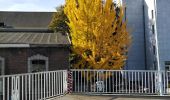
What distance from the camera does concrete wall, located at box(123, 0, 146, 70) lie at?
5153 centimetres

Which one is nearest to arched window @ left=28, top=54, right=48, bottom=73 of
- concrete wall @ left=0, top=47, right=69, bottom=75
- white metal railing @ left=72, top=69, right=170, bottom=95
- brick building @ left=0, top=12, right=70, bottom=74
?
brick building @ left=0, top=12, right=70, bottom=74

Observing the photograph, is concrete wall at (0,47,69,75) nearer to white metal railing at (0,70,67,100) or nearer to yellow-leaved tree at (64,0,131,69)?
yellow-leaved tree at (64,0,131,69)

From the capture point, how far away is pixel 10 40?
22688 mm

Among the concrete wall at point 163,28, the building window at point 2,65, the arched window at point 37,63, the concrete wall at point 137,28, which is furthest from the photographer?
the concrete wall at point 137,28

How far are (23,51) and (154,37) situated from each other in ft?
94.3

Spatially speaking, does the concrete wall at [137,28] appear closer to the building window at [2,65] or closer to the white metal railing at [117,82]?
the building window at [2,65]

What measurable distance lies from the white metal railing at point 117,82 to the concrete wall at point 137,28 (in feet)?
113

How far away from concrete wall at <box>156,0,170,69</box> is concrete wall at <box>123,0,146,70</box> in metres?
5.73

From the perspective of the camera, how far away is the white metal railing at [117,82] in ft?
52.1

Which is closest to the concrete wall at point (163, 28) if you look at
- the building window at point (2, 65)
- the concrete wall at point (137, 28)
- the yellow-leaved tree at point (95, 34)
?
the concrete wall at point (137, 28)

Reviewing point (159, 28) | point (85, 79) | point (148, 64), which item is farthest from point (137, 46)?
point (85, 79)

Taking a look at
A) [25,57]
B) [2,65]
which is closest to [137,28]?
[25,57]

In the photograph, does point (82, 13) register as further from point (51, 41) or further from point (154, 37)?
point (154, 37)

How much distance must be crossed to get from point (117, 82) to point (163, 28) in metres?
31.2
